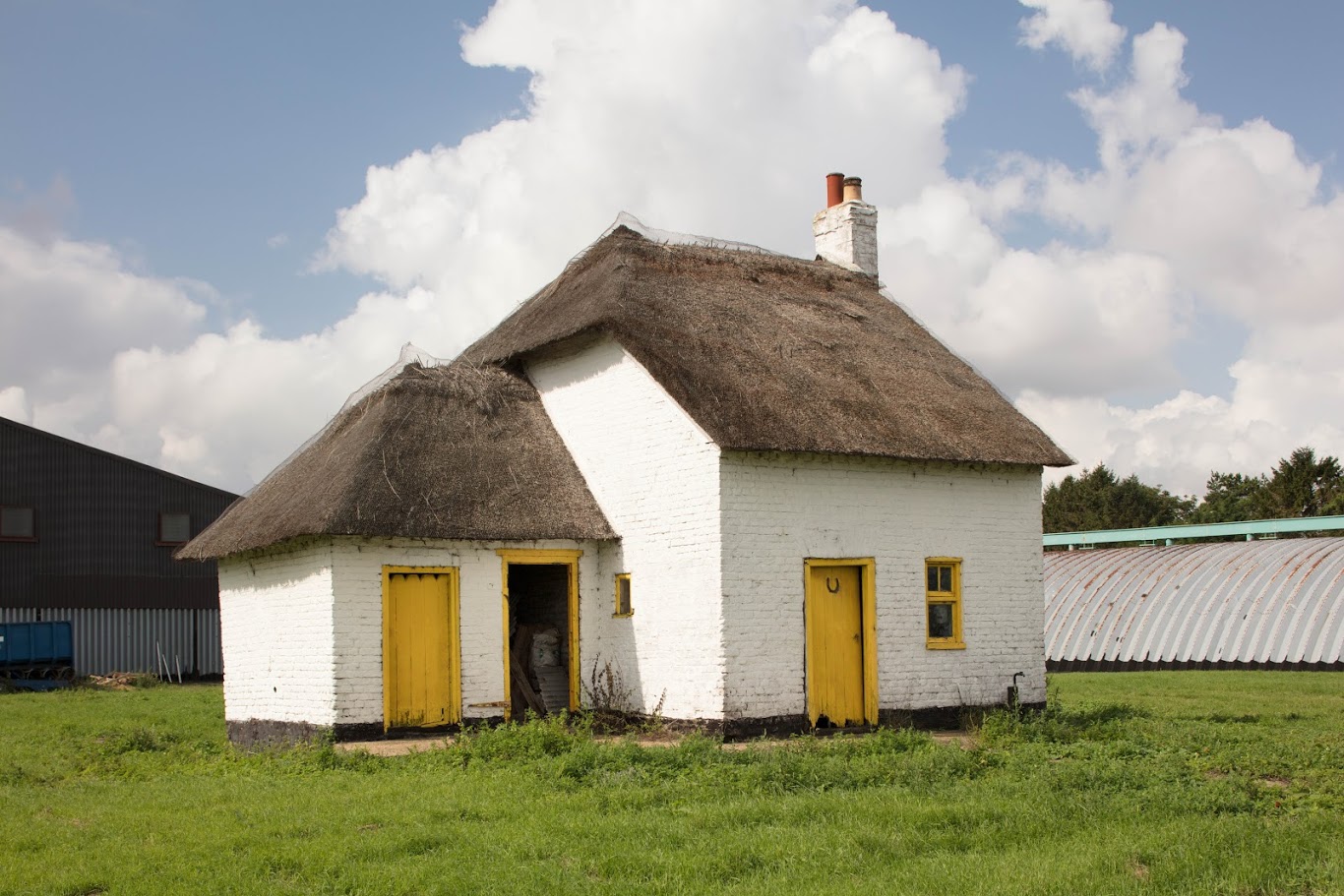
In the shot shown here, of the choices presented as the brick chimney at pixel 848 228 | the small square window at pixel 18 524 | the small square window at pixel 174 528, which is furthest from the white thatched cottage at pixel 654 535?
the small square window at pixel 174 528

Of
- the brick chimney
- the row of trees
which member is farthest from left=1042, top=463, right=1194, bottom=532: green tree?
the brick chimney

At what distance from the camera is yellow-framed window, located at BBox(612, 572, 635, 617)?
55.8 feet

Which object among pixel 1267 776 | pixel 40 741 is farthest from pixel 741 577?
pixel 40 741

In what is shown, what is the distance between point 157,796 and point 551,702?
21.8 feet

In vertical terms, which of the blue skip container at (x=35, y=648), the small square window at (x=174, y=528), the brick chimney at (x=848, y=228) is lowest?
the blue skip container at (x=35, y=648)

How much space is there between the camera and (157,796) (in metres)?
11.5

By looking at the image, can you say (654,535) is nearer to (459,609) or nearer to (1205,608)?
(459,609)

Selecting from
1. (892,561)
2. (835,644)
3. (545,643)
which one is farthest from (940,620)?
(545,643)

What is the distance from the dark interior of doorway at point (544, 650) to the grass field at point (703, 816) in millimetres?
3487

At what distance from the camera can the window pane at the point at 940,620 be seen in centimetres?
1727

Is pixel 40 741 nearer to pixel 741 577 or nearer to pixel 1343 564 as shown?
pixel 741 577

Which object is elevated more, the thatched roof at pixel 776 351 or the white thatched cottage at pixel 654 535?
the thatched roof at pixel 776 351

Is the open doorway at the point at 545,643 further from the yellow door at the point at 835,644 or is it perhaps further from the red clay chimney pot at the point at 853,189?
the red clay chimney pot at the point at 853,189

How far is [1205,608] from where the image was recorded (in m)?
29.0
